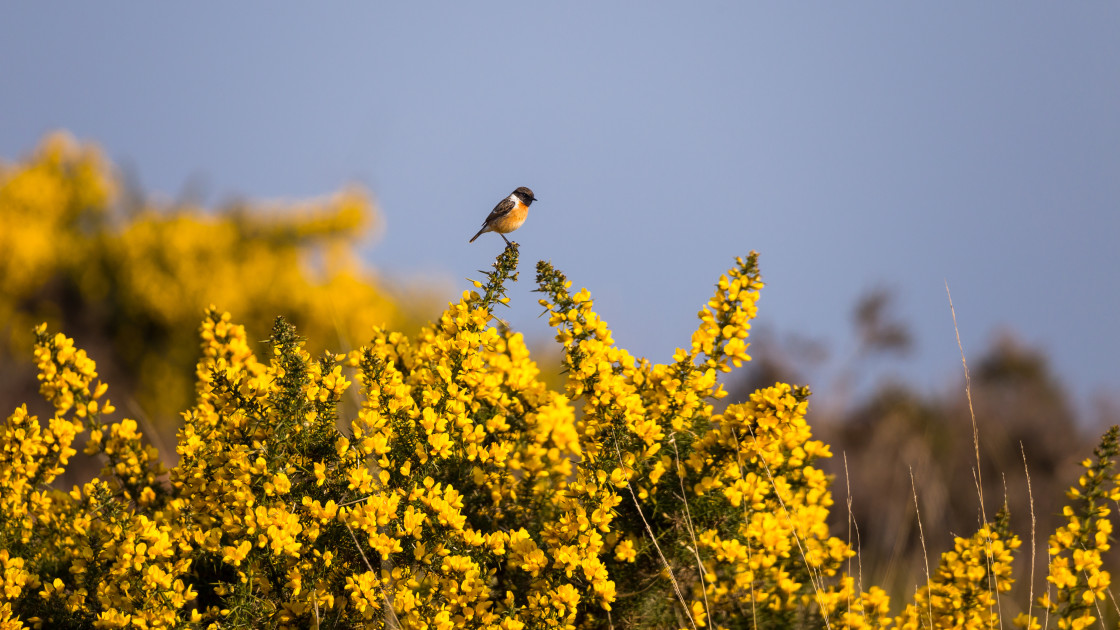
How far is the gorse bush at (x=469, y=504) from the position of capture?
318 cm

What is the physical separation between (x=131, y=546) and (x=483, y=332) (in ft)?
4.42

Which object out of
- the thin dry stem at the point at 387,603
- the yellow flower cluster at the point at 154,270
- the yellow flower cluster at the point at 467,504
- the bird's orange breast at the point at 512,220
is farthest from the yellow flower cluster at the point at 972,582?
the yellow flower cluster at the point at 154,270

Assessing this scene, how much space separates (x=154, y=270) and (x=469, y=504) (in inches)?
424

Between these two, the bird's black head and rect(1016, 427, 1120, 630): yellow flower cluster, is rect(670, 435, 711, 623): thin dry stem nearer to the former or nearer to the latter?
rect(1016, 427, 1120, 630): yellow flower cluster

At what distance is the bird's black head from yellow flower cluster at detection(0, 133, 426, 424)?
825 centimetres

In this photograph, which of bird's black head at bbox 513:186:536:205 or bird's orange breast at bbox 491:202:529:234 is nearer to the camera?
bird's orange breast at bbox 491:202:529:234

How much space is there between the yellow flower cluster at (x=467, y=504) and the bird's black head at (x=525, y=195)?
838mm

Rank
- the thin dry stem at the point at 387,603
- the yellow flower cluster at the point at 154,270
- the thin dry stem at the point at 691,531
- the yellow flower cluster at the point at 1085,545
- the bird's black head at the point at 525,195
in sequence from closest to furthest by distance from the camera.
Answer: the thin dry stem at the point at 387,603, the thin dry stem at the point at 691,531, the yellow flower cluster at the point at 1085,545, the bird's black head at the point at 525,195, the yellow flower cluster at the point at 154,270

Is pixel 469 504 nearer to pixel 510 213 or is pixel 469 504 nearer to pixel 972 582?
pixel 510 213

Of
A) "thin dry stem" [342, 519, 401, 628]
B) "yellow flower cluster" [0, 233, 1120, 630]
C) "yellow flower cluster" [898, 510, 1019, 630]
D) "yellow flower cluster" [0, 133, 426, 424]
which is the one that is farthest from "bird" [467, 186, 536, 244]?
"yellow flower cluster" [0, 133, 426, 424]

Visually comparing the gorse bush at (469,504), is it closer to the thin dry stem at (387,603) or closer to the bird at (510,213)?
the thin dry stem at (387,603)

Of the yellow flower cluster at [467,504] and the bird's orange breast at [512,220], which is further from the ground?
the bird's orange breast at [512,220]

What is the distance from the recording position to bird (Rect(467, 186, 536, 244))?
15.2 ft

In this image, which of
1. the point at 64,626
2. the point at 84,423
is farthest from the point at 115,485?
the point at 64,626
